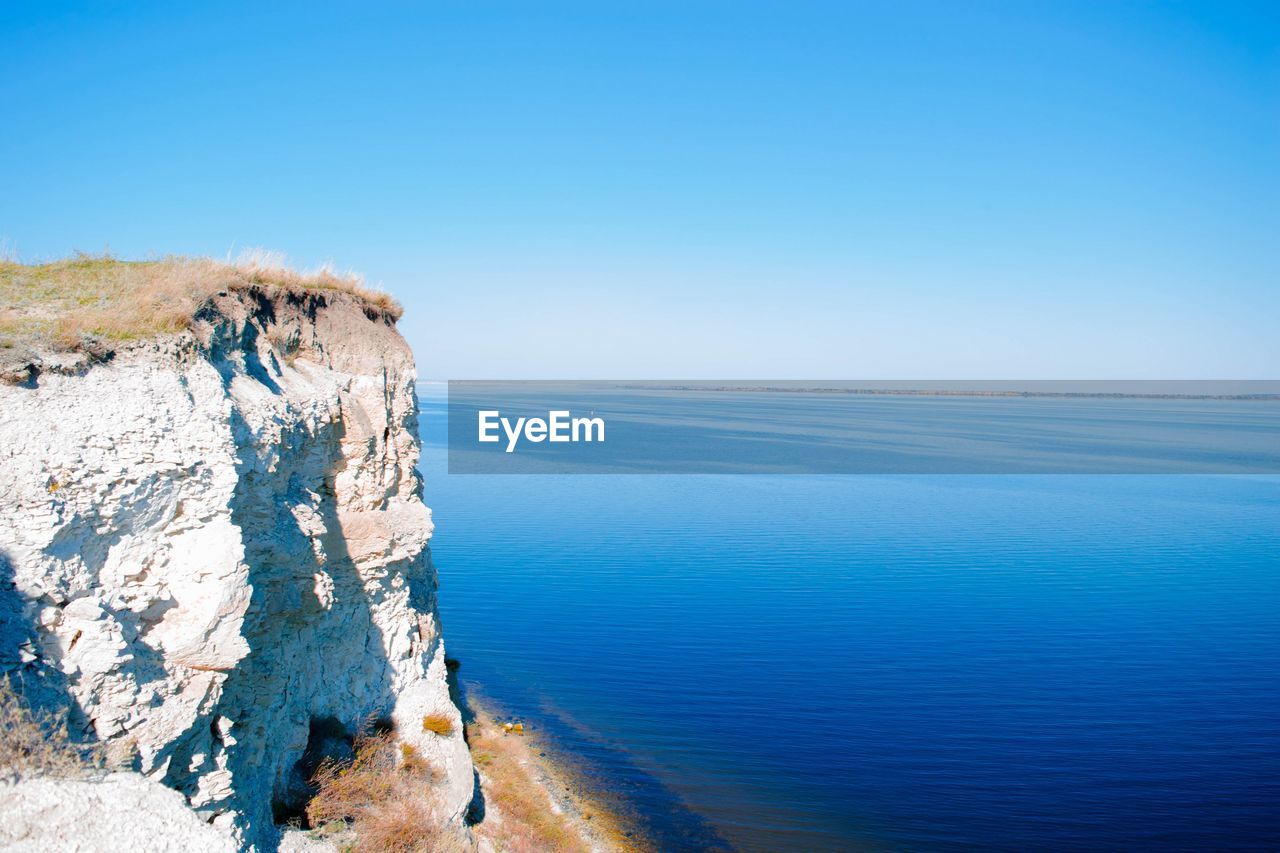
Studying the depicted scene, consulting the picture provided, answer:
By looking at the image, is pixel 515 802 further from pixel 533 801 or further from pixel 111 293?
pixel 111 293

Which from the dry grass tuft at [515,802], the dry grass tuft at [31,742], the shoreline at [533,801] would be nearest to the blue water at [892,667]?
the shoreline at [533,801]

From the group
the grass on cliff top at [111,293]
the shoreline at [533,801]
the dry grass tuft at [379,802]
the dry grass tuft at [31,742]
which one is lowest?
the shoreline at [533,801]

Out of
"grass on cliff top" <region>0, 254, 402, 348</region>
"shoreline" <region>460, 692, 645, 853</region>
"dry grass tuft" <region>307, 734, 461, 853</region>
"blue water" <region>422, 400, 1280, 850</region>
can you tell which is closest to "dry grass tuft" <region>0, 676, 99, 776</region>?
"grass on cliff top" <region>0, 254, 402, 348</region>

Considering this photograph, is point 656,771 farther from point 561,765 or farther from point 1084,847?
point 1084,847

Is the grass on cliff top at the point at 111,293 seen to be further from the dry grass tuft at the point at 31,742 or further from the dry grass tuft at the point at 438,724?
the dry grass tuft at the point at 438,724

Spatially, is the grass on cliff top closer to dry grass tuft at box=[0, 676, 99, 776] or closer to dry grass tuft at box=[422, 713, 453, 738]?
dry grass tuft at box=[0, 676, 99, 776]

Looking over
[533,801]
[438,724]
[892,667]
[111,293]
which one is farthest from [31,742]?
[892,667]
